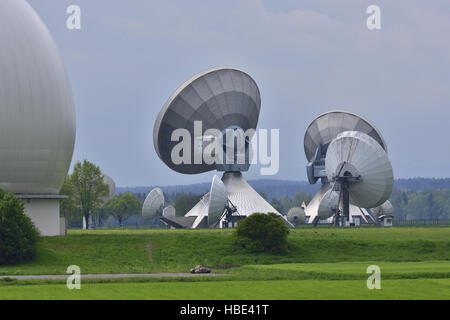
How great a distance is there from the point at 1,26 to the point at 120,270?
20.9 meters

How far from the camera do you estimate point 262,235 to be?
58.1 metres

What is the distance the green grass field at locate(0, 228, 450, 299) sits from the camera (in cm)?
3284

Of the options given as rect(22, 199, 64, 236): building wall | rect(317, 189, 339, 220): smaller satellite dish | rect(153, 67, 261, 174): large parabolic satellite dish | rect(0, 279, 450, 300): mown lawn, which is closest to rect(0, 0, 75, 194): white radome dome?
rect(22, 199, 64, 236): building wall

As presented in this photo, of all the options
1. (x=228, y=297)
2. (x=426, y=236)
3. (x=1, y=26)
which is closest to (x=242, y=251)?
(x=426, y=236)

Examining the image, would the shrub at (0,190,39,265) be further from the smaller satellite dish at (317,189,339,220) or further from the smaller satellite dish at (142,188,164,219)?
the smaller satellite dish at (142,188,164,219)

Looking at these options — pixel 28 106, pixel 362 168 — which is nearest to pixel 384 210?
pixel 362 168

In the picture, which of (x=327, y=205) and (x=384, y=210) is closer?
(x=327, y=205)

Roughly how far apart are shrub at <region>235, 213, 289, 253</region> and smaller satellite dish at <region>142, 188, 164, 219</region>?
5847cm

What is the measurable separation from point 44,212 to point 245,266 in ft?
55.5

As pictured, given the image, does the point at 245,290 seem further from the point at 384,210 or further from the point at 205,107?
the point at 384,210

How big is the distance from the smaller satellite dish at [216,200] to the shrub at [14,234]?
25.8 metres
